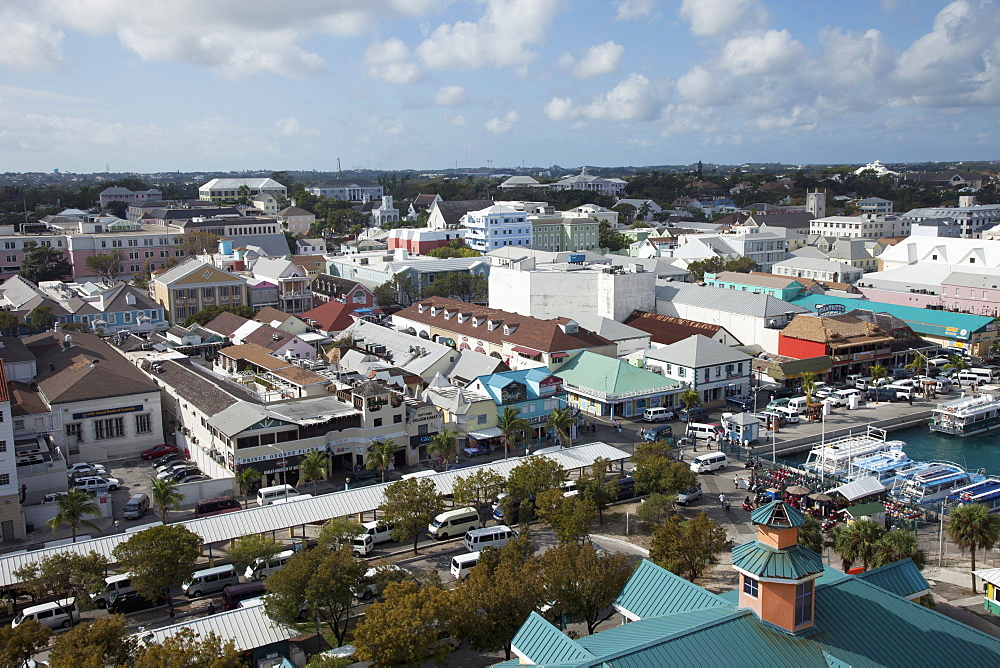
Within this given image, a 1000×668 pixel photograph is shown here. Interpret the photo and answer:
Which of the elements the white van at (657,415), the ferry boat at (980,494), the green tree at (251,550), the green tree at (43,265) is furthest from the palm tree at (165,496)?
the green tree at (43,265)

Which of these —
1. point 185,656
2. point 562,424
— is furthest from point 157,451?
point 185,656

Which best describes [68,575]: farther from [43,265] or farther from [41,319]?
[43,265]

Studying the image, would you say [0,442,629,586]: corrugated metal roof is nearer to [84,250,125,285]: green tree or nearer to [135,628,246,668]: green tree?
[135,628,246,668]: green tree

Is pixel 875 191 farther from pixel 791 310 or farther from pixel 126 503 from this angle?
pixel 126 503

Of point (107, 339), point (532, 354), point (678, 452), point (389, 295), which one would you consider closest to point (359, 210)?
point (389, 295)

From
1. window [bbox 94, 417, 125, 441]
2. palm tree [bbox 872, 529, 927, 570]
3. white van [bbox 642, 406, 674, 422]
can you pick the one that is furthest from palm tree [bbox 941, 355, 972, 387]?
window [bbox 94, 417, 125, 441]

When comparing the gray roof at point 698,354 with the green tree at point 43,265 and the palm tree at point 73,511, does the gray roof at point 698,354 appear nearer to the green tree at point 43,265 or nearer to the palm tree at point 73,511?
the palm tree at point 73,511
